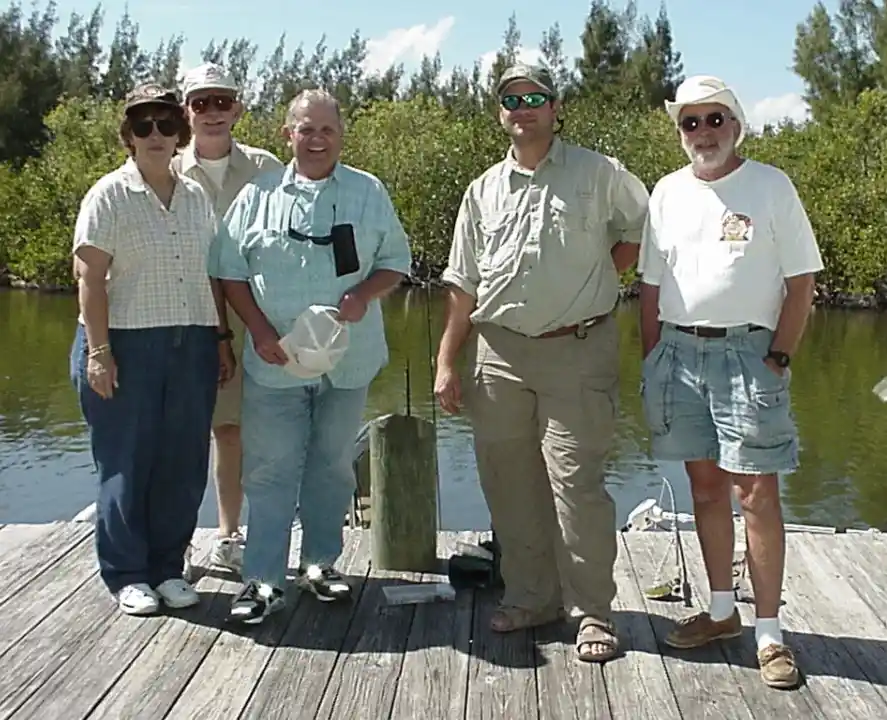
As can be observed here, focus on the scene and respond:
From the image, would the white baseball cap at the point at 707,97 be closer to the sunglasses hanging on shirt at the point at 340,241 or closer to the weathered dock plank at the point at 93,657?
the sunglasses hanging on shirt at the point at 340,241

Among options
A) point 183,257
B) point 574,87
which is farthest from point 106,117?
point 183,257

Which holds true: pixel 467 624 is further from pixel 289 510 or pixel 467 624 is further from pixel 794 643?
pixel 794 643

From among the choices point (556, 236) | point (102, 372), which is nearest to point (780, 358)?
point (556, 236)

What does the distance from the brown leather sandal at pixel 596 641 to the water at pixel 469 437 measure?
1.96 meters

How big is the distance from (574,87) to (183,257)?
1479 inches

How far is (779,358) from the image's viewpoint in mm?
2943

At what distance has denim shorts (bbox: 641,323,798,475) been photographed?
2.94 metres

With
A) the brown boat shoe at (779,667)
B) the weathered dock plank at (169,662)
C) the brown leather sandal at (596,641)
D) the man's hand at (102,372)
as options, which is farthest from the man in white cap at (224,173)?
the brown boat shoe at (779,667)

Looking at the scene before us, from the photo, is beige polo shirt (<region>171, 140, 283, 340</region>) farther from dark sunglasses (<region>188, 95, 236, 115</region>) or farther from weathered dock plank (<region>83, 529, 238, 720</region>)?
weathered dock plank (<region>83, 529, 238, 720</region>)

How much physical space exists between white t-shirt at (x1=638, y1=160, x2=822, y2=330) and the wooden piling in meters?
1.12

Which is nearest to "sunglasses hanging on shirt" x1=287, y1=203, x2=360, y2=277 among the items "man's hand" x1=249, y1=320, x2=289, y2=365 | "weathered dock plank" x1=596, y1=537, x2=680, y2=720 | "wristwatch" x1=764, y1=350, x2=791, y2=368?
"man's hand" x1=249, y1=320, x2=289, y2=365

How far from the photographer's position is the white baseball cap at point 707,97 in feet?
9.62

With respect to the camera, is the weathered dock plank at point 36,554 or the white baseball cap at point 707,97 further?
the weathered dock plank at point 36,554

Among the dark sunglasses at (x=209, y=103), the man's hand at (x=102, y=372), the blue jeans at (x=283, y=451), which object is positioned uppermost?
the dark sunglasses at (x=209, y=103)
